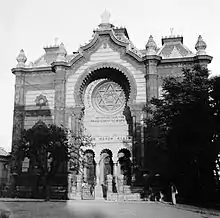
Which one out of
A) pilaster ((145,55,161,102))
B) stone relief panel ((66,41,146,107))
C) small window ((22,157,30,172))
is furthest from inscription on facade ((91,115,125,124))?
small window ((22,157,30,172))

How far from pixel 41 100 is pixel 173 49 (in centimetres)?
1680

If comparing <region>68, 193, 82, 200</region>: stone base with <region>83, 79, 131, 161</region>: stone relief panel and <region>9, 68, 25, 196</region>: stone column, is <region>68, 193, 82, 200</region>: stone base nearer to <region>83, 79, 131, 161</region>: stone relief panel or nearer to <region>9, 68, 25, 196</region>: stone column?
<region>83, 79, 131, 161</region>: stone relief panel

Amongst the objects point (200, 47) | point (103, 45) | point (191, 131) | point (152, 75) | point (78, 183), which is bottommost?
point (78, 183)

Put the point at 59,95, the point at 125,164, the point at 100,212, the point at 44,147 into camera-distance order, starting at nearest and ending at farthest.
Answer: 1. the point at 100,212
2. the point at 44,147
3. the point at 125,164
4. the point at 59,95

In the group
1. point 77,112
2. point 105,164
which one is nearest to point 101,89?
point 77,112

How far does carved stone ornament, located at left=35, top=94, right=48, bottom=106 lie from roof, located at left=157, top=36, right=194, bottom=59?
14435 millimetres

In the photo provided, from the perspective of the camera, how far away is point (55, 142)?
32.2 meters

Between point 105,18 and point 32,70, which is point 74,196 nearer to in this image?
point 32,70

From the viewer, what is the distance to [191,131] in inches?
1045

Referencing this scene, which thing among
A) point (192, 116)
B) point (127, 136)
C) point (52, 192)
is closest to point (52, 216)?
point (192, 116)

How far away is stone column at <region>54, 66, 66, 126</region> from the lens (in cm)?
3928

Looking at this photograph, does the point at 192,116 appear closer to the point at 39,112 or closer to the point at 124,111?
the point at 124,111

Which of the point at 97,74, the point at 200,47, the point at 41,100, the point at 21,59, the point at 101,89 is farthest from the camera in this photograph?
the point at 21,59

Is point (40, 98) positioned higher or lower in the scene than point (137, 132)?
higher
